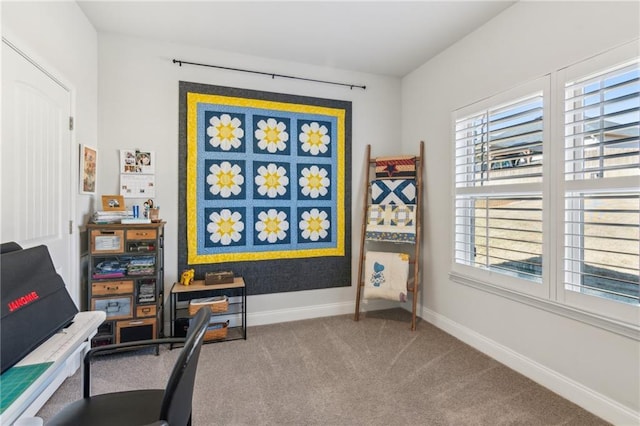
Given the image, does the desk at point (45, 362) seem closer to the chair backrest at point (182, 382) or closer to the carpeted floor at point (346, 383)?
the chair backrest at point (182, 382)

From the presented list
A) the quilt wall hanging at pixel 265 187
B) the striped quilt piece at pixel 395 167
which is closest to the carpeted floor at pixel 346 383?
the quilt wall hanging at pixel 265 187

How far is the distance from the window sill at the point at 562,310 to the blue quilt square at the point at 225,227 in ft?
7.04

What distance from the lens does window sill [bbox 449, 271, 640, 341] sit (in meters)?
1.75

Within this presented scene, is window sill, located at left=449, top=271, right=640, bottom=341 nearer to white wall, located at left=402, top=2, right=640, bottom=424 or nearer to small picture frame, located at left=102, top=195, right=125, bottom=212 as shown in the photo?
white wall, located at left=402, top=2, right=640, bottom=424

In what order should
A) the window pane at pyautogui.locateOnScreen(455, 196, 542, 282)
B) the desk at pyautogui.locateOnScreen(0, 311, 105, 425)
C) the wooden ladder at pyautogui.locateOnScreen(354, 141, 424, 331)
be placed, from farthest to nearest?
the wooden ladder at pyautogui.locateOnScreen(354, 141, 424, 331) < the window pane at pyautogui.locateOnScreen(455, 196, 542, 282) < the desk at pyautogui.locateOnScreen(0, 311, 105, 425)

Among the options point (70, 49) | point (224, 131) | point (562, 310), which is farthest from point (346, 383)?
point (70, 49)

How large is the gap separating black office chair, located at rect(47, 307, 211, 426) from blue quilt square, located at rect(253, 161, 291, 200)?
2.07 meters

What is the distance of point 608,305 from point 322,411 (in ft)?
5.77

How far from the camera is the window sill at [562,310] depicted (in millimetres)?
1745

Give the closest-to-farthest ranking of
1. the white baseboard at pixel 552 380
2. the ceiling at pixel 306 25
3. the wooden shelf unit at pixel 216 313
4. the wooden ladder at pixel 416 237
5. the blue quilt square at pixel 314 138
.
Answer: the white baseboard at pixel 552 380 → the ceiling at pixel 306 25 → the wooden shelf unit at pixel 216 313 → the wooden ladder at pixel 416 237 → the blue quilt square at pixel 314 138

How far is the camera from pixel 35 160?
1.92 metres

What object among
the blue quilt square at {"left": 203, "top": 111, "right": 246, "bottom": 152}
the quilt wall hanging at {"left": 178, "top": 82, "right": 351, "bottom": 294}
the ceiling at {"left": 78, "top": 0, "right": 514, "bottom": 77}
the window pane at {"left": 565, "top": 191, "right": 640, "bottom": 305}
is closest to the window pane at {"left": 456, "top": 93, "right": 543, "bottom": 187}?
the window pane at {"left": 565, "top": 191, "right": 640, "bottom": 305}

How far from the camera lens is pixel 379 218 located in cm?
346

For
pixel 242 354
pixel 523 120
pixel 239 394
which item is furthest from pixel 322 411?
pixel 523 120
